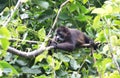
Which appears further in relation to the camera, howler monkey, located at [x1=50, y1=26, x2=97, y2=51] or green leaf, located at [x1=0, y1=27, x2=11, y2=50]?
howler monkey, located at [x1=50, y1=26, x2=97, y2=51]

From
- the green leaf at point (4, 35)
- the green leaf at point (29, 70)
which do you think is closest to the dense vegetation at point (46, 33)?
the green leaf at point (29, 70)

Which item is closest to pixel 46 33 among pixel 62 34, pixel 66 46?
pixel 66 46

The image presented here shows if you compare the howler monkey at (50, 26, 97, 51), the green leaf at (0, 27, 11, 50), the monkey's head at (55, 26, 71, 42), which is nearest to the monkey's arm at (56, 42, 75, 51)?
the howler monkey at (50, 26, 97, 51)

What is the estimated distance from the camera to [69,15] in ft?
10.2

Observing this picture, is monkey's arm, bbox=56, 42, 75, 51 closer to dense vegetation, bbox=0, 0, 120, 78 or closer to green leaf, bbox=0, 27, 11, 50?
dense vegetation, bbox=0, 0, 120, 78

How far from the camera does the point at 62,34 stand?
12.1ft

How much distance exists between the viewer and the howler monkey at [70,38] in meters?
3.50

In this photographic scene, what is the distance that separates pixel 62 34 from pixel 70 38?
0.53 feet

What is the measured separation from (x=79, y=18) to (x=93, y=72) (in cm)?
54

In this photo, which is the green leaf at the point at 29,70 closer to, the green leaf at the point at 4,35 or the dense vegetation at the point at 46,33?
the dense vegetation at the point at 46,33

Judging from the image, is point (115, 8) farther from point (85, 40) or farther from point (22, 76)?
point (85, 40)

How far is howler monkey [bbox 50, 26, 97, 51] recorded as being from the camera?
350cm

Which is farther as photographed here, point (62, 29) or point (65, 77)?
point (62, 29)

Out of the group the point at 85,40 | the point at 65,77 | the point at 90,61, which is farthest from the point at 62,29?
the point at 65,77
